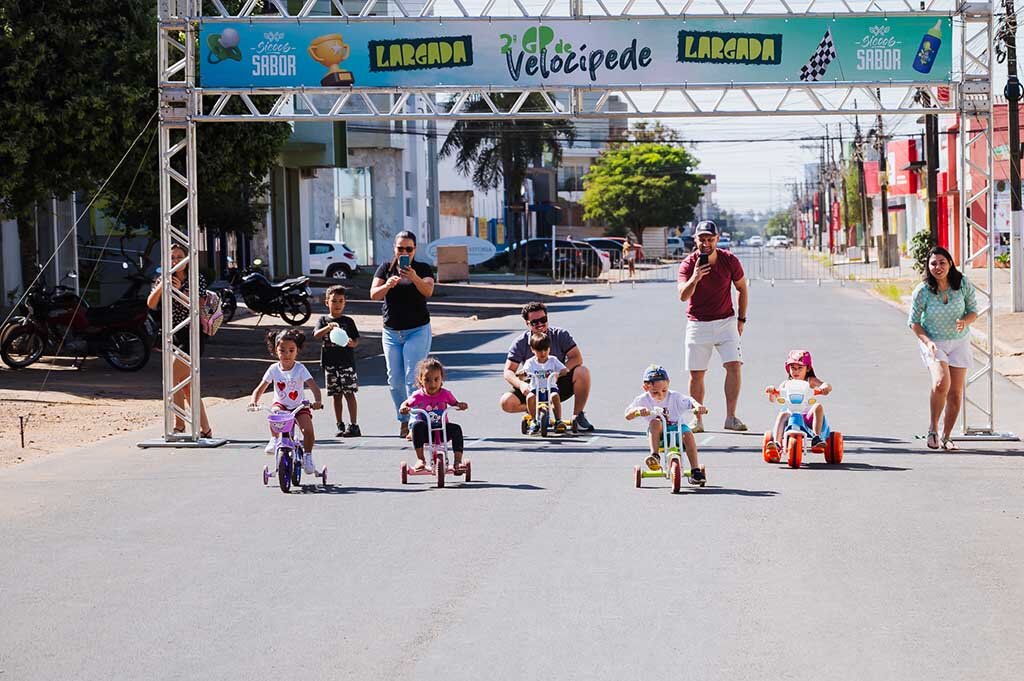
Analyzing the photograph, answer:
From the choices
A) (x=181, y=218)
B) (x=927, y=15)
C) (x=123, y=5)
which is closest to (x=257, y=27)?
(x=927, y=15)

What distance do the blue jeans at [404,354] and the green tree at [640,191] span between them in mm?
93738

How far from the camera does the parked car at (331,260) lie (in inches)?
2141

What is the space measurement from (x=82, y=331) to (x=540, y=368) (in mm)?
10172

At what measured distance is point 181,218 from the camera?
3850 centimetres

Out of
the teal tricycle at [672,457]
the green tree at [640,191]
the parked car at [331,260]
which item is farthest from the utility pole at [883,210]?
the teal tricycle at [672,457]

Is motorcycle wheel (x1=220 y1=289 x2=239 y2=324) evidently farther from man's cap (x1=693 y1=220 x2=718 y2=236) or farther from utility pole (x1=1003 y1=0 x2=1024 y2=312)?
man's cap (x1=693 y1=220 x2=718 y2=236)

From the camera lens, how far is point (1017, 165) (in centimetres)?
2830

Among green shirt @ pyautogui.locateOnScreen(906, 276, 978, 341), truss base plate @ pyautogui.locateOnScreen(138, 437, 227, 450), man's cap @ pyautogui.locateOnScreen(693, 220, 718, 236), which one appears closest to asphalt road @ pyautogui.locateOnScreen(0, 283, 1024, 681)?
truss base plate @ pyautogui.locateOnScreen(138, 437, 227, 450)

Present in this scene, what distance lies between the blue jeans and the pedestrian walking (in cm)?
429

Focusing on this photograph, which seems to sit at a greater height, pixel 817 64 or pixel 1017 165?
pixel 1017 165

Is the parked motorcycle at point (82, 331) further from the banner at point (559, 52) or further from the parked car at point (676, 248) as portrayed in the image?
the parked car at point (676, 248)

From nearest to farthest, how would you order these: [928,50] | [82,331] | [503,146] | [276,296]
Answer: [928,50], [82,331], [276,296], [503,146]

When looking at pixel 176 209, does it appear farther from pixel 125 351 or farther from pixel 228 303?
pixel 228 303

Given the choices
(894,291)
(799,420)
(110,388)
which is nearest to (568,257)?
(894,291)
